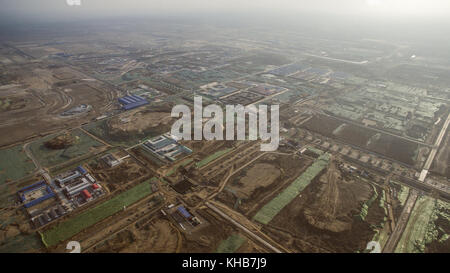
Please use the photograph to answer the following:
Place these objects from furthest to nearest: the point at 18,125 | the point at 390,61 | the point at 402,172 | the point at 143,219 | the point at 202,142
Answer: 1. the point at 390,61
2. the point at 18,125
3. the point at 202,142
4. the point at 402,172
5. the point at 143,219

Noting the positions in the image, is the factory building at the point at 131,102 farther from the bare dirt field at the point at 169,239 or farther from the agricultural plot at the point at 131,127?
the bare dirt field at the point at 169,239

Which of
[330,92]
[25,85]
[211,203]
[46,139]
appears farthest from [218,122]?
[25,85]

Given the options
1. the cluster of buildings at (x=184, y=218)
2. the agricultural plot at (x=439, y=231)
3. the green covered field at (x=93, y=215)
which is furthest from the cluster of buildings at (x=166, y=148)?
the agricultural plot at (x=439, y=231)

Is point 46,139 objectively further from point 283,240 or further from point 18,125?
point 283,240

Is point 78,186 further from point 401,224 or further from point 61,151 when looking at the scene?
point 401,224

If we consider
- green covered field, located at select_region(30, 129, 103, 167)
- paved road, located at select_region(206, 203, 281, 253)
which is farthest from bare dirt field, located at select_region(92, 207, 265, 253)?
green covered field, located at select_region(30, 129, 103, 167)
